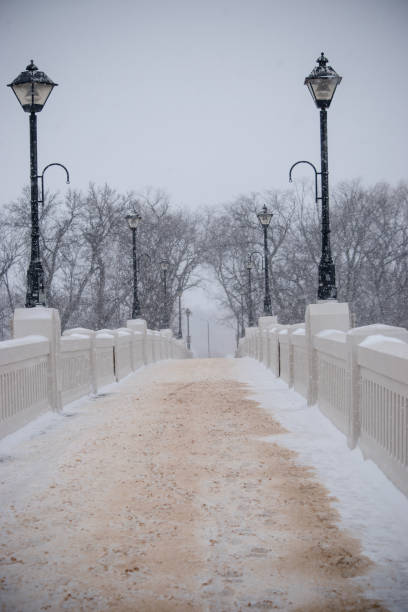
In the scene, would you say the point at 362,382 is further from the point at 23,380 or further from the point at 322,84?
the point at 322,84

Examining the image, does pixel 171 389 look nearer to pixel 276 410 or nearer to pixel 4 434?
Result: pixel 276 410

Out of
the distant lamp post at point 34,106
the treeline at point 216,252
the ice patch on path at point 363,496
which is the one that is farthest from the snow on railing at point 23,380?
the treeline at point 216,252

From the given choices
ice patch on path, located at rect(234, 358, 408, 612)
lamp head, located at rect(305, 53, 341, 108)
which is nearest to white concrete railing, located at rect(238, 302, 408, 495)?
ice patch on path, located at rect(234, 358, 408, 612)

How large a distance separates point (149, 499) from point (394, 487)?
202 cm

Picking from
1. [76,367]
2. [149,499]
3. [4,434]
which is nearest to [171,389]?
[76,367]

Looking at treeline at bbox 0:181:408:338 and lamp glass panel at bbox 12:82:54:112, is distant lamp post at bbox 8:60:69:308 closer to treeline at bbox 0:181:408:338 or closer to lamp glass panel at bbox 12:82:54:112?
lamp glass panel at bbox 12:82:54:112

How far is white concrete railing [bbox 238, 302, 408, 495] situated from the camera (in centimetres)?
539

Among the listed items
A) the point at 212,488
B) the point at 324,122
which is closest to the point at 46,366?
the point at 212,488

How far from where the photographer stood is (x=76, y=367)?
12.7 metres

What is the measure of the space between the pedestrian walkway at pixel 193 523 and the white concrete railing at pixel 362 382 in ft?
0.82

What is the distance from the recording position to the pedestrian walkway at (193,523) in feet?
12.0

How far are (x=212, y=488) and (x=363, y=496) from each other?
1.28 m

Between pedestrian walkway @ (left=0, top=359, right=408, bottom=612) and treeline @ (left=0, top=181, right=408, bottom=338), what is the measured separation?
40.2 metres

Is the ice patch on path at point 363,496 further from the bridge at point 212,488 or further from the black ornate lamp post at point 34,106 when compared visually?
the black ornate lamp post at point 34,106
